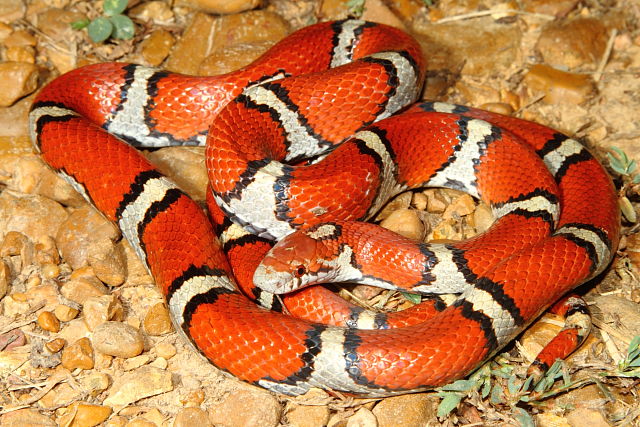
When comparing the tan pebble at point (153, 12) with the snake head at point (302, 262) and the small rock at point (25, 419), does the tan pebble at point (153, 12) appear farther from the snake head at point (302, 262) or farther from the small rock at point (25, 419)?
the small rock at point (25, 419)

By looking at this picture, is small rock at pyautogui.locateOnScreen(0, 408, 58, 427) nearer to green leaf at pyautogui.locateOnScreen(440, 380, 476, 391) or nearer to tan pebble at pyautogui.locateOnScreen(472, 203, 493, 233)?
green leaf at pyautogui.locateOnScreen(440, 380, 476, 391)

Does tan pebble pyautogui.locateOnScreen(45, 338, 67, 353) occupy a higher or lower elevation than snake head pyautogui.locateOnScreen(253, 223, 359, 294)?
lower

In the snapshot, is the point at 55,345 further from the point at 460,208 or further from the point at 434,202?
the point at 460,208

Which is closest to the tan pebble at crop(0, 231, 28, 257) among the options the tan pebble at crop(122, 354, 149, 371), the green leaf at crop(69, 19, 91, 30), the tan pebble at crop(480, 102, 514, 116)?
the tan pebble at crop(122, 354, 149, 371)

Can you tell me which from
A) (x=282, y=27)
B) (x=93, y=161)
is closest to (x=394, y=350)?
(x=93, y=161)

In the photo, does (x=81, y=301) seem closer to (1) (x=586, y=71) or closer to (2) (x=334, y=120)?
(2) (x=334, y=120)

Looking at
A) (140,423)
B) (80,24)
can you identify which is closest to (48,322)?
(140,423)
